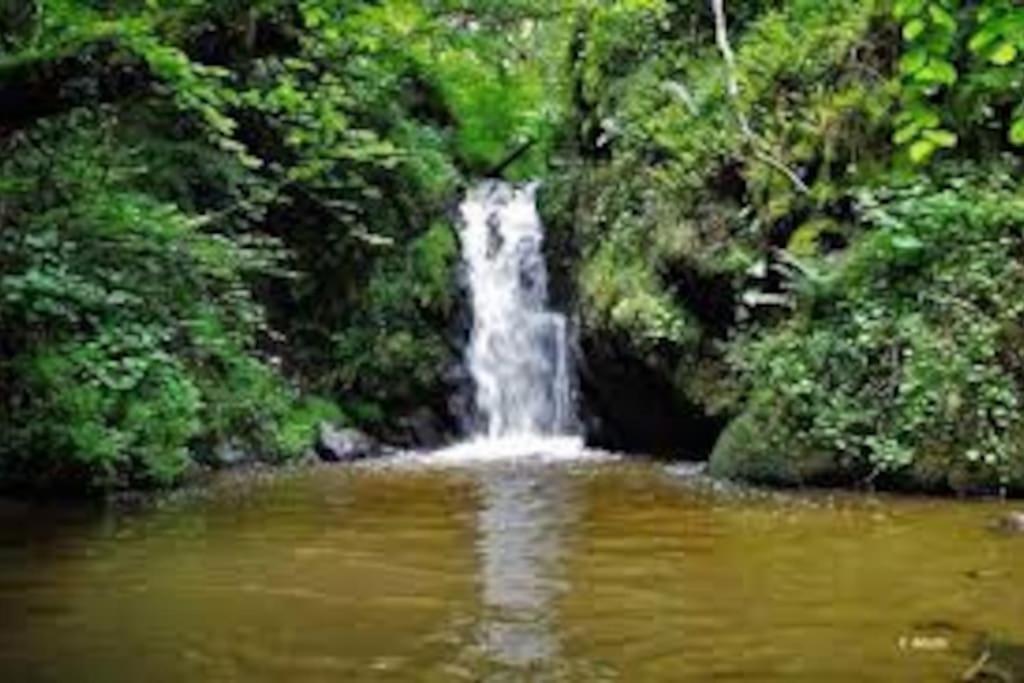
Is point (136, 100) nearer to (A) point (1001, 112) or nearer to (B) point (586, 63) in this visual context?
(A) point (1001, 112)

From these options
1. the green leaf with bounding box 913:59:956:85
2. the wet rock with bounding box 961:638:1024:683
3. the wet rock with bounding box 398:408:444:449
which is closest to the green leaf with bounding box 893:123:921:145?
the green leaf with bounding box 913:59:956:85

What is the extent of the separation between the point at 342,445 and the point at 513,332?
3.07 m

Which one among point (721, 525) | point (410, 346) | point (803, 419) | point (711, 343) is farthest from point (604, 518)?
point (410, 346)

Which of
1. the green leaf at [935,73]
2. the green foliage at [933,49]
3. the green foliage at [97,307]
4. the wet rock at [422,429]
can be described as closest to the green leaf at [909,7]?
the green foliage at [933,49]

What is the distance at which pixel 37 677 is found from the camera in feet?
18.8

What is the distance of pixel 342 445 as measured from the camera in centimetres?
1584

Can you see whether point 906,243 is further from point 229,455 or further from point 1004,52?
point 1004,52

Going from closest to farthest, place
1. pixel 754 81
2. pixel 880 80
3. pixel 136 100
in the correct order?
pixel 136 100, pixel 880 80, pixel 754 81

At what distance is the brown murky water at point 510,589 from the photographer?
6.02 m

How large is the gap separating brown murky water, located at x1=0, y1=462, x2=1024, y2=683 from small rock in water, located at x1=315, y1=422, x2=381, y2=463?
402 cm

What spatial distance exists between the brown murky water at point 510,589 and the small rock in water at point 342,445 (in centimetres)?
402

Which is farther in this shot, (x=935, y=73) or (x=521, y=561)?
(x=521, y=561)

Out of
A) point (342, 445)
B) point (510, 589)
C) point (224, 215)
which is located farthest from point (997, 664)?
point (342, 445)

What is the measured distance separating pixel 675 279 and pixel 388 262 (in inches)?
182
